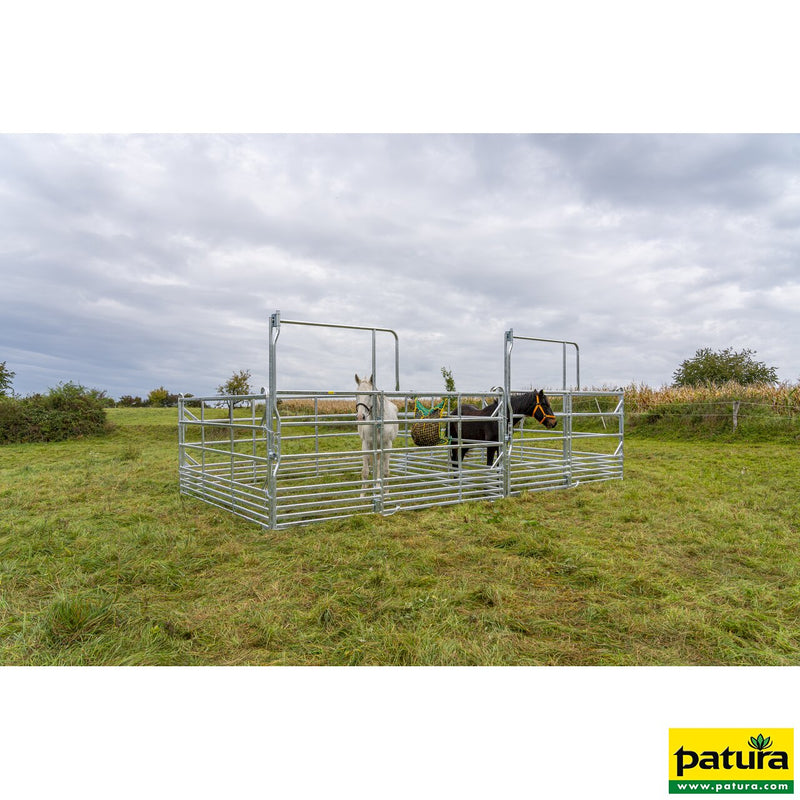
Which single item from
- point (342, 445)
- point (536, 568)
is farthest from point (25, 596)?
point (342, 445)

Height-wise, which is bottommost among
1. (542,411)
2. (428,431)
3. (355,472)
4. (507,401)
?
(355,472)

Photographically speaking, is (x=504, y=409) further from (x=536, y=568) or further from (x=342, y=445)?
(x=342, y=445)

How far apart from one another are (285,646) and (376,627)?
545 mm

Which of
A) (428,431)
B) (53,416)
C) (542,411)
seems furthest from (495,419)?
(53,416)

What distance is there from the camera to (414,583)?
3.71 metres

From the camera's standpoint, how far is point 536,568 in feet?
13.2

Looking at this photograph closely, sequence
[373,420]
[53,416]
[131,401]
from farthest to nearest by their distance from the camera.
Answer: [131,401] < [53,416] < [373,420]

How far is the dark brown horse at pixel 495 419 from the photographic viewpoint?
687cm

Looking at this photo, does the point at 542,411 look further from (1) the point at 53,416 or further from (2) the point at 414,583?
(1) the point at 53,416

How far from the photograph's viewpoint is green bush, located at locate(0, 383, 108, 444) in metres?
14.8

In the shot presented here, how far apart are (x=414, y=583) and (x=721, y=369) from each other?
100ft

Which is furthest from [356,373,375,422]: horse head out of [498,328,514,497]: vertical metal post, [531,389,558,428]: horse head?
[531,389,558,428]: horse head

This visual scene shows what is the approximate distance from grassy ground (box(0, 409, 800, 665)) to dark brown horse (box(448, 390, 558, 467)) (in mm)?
1014

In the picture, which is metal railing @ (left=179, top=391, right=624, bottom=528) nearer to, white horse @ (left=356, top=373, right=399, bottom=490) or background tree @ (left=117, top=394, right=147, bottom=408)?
white horse @ (left=356, top=373, right=399, bottom=490)
